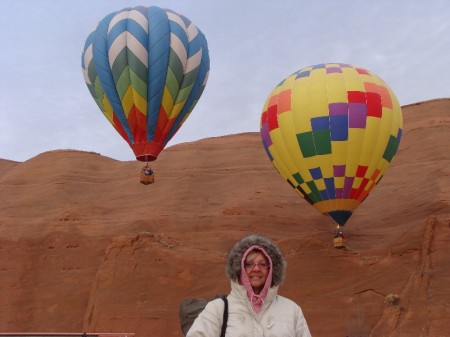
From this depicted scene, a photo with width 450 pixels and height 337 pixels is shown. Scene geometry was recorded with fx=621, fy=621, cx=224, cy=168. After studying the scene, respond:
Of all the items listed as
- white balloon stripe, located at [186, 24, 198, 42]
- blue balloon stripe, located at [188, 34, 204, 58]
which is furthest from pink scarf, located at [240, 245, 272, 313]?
white balloon stripe, located at [186, 24, 198, 42]

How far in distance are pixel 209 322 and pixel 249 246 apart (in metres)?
0.47

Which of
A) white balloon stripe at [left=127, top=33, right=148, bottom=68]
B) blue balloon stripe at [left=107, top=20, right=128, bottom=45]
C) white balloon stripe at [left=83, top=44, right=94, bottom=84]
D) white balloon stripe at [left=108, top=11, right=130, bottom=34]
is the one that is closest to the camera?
white balloon stripe at [left=127, top=33, right=148, bottom=68]

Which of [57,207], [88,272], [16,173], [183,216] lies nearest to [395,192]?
[183,216]

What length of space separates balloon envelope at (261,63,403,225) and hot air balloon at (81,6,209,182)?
331 cm

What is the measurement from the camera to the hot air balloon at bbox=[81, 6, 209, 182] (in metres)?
19.0

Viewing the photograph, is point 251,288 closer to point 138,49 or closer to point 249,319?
point 249,319

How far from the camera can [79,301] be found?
31047mm

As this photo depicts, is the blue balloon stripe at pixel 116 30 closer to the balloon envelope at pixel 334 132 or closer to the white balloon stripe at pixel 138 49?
the white balloon stripe at pixel 138 49

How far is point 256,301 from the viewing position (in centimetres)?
347

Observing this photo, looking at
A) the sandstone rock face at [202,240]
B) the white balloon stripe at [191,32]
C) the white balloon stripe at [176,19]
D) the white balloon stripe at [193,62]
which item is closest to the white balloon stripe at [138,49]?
the white balloon stripe at [193,62]

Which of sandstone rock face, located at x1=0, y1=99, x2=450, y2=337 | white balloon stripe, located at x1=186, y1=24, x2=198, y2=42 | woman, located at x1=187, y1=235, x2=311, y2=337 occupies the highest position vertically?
white balloon stripe, located at x1=186, y1=24, x2=198, y2=42

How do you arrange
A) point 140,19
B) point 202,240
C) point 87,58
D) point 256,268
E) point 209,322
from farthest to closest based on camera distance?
point 202,240, point 87,58, point 140,19, point 256,268, point 209,322

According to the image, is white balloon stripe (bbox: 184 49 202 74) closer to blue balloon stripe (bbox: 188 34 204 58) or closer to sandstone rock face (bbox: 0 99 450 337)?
blue balloon stripe (bbox: 188 34 204 58)

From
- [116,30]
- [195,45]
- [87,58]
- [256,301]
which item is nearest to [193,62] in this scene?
[195,45]
